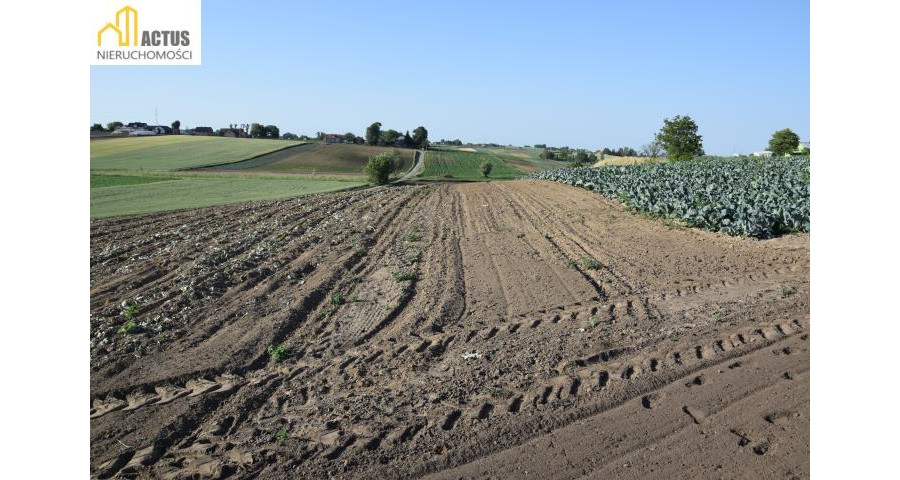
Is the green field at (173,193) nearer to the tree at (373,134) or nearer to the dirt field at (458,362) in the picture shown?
the dirt field at (458,362)

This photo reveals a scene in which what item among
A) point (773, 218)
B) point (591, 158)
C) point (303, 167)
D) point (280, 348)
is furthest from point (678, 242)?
point (591, 158)

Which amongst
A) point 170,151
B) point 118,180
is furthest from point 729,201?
point 170,151

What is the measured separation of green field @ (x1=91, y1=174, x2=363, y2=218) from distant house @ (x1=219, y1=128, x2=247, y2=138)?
4289 centimetres

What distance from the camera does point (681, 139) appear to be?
64.0m

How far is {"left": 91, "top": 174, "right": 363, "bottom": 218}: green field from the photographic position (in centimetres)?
2663

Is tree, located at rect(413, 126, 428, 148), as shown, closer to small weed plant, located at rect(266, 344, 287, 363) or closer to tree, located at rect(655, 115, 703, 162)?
tree, located at rect(655, 115, 703, 162)

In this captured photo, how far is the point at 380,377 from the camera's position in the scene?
692 centimetres

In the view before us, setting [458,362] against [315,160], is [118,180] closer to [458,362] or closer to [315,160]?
[315,160]

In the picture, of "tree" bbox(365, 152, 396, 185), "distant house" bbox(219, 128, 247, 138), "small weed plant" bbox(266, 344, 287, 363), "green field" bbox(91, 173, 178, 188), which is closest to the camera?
"small weed plant" bbox(266, 344, 287, 363)

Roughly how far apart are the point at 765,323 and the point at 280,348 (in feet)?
19.3

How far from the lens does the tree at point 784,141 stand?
6506 cm

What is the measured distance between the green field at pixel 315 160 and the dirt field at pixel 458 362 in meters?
45.4

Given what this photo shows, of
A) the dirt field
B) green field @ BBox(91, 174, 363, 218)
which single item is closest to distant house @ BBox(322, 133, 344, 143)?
green field @ BBox(91, 174, 363, 218)
